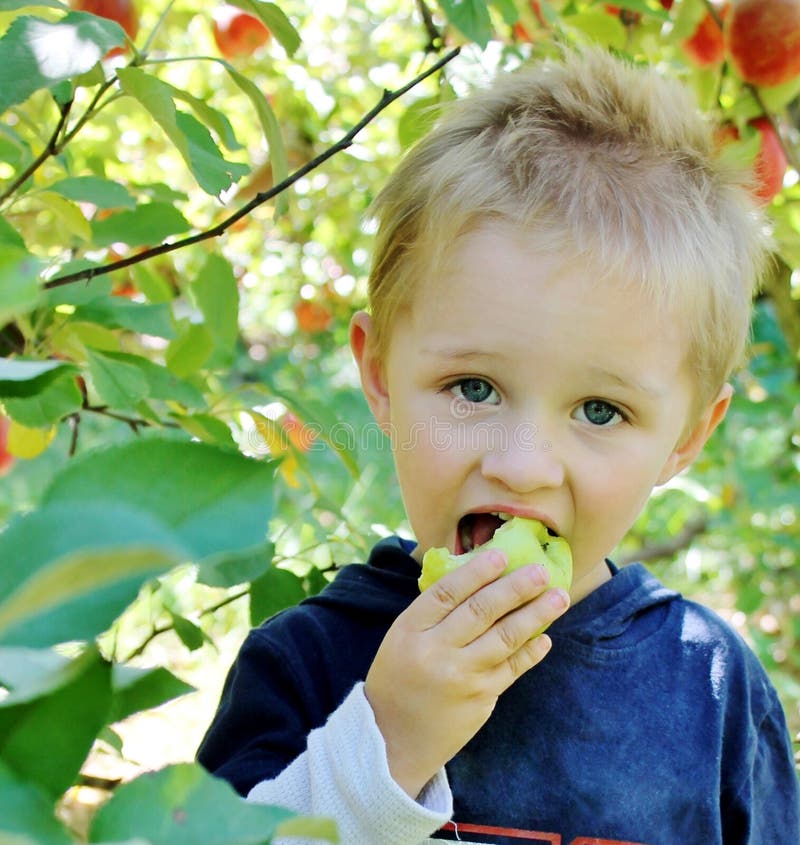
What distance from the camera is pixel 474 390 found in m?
0.88

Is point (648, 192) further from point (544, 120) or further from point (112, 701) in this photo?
point (112, 701)

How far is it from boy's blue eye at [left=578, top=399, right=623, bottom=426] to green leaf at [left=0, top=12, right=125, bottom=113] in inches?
16.9

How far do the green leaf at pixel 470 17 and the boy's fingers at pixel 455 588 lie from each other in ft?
1.44

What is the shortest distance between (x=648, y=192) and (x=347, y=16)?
5.06 feet

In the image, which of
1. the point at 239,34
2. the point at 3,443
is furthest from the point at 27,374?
the point at 239,34

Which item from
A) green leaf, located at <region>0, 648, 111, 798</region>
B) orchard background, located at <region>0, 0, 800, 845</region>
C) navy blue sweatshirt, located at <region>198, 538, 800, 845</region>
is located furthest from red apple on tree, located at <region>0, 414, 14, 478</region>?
green leaf, located at <region>0, 648, 111, 798</region>

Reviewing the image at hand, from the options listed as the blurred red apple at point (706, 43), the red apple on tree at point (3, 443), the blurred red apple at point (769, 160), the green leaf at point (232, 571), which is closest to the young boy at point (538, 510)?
the green leaf at point (232, 571)

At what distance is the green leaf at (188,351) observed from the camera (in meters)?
1.02

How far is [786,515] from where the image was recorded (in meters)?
2.54

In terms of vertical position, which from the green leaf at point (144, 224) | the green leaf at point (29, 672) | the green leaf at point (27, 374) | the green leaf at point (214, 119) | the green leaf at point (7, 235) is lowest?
the green leaf at point (29, 672)

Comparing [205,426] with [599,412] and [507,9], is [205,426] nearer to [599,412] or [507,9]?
[599,412]

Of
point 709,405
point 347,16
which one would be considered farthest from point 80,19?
point 347,16

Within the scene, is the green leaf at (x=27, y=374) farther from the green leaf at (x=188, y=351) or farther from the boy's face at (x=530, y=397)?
the green leaf at (x=188, y=351)

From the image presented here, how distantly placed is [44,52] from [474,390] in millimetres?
393
